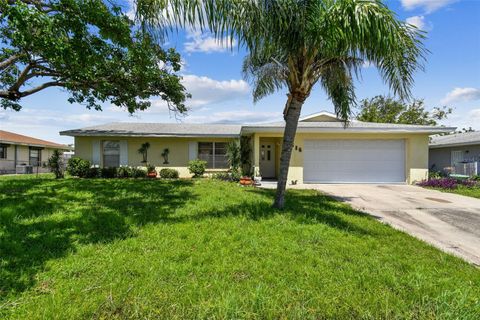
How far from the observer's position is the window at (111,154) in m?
16.1

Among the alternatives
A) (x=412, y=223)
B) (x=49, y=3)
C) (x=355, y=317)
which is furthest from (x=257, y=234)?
(x=49, y=3)

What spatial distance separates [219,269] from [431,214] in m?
6.83

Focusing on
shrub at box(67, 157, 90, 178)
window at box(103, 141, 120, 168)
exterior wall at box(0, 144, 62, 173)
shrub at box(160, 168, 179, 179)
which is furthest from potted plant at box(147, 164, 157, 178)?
exterior wall at box(0, 144, 62, 173)

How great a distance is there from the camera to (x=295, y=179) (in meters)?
13.8

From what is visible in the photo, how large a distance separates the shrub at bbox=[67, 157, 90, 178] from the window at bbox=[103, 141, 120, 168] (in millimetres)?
1188

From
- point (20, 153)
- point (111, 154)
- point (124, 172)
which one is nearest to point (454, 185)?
point (124, 172)

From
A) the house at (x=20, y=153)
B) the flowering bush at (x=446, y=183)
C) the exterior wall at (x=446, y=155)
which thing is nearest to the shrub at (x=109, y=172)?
the house at (x=20, y=153)

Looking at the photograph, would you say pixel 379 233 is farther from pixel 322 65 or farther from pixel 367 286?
pixel 322 65

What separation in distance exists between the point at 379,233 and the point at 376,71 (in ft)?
13.4

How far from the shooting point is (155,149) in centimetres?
1612

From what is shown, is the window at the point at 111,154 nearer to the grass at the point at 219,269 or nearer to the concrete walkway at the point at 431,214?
the grass at the point at 219,269

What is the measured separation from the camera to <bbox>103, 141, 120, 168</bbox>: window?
632 inches

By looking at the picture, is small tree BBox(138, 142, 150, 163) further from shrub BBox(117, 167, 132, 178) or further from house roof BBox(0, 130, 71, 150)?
house roof BBox(0, 130, 71, 150)

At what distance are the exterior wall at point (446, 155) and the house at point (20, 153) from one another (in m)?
29.4
